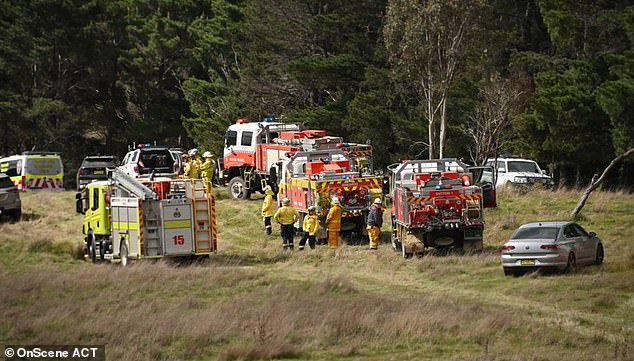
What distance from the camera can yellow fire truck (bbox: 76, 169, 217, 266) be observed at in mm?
30906

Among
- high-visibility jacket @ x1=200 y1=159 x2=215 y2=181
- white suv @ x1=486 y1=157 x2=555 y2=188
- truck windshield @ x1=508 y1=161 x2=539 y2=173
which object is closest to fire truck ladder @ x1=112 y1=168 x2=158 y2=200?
high-visibility jacket @ x1=200 y1=159 x2=215 y2=181

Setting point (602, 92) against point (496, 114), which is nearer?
point (602, 92)

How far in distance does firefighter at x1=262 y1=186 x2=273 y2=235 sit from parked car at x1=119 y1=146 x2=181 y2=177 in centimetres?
614

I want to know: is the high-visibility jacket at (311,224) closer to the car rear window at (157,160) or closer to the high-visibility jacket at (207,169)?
the high-visibility jacket at (207,169)

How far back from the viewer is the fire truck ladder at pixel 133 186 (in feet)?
101

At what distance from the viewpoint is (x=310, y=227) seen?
3475 cm

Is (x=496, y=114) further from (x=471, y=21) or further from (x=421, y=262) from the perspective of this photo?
(x=421, y=262)

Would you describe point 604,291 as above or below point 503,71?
below

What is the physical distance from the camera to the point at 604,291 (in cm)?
2555

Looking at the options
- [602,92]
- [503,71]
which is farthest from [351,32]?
[602,92]

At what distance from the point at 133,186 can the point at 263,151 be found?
13054 mm

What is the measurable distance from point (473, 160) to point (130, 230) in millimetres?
29124

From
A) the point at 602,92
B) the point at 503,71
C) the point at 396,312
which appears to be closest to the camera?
the point at 396,312

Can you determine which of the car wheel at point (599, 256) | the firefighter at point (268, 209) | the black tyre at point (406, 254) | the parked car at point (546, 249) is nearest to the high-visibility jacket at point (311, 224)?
the firefighter at point (268, 209)
